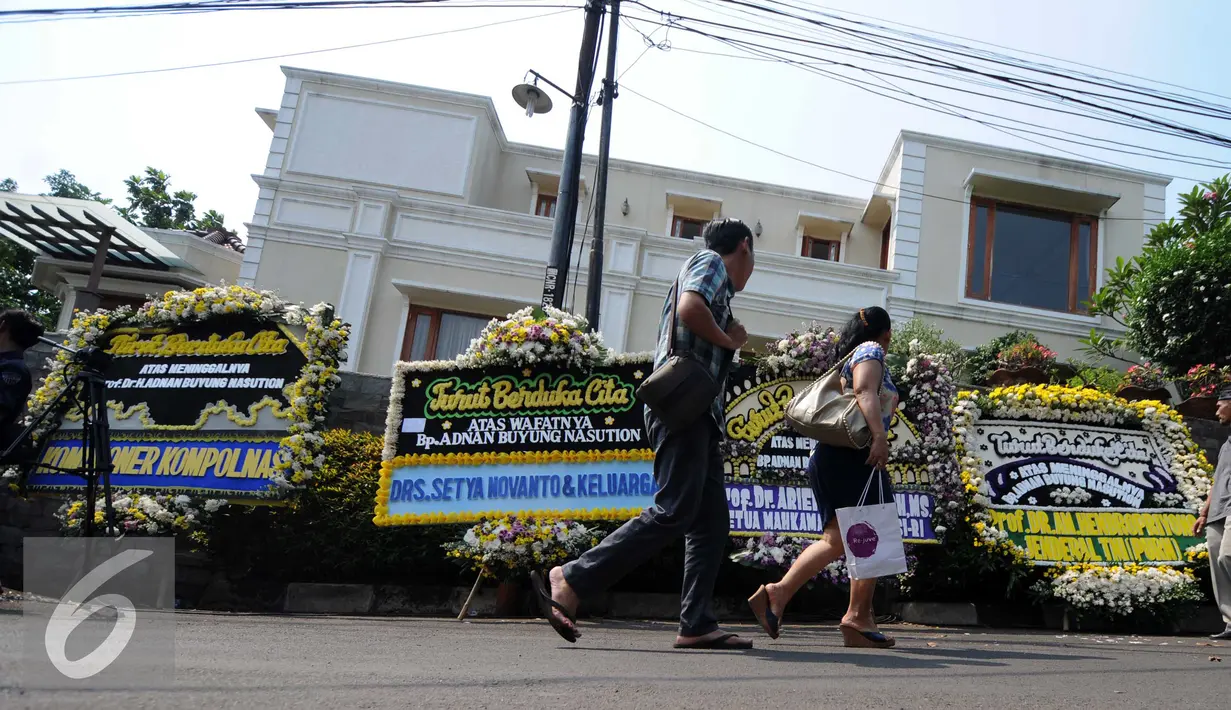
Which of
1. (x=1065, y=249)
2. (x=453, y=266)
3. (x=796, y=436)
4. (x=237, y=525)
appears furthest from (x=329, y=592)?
(x=1065, y=249)

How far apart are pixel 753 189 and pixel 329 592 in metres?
13.9

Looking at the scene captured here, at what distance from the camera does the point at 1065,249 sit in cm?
1711

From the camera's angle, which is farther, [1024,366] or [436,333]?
[436,333]

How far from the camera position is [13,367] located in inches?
209

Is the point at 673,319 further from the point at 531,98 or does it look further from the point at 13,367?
the point at 531,98

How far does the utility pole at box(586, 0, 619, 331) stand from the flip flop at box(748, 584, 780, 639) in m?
6.66

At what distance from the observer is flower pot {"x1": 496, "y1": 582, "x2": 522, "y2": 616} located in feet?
19.3

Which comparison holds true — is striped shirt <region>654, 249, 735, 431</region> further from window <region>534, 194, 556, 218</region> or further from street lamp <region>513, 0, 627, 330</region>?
window <region>534, 194, 556, 218</region>

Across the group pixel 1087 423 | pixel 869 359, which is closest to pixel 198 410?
pixel 869 359

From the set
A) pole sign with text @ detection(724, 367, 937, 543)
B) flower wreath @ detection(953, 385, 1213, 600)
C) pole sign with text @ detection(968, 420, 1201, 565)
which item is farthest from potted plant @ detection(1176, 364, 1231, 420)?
pole sign with text @ detection(724, 367, 937, 543)

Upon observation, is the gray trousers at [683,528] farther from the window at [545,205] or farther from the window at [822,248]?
the window at [822,248]

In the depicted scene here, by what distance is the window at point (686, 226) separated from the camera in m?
18.4

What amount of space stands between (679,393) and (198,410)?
4877 millimetres

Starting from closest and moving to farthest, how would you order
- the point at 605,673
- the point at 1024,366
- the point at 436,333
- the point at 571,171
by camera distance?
the point at 605,673, the point at 571,171, the point at 1024,366, the point at 436,333
